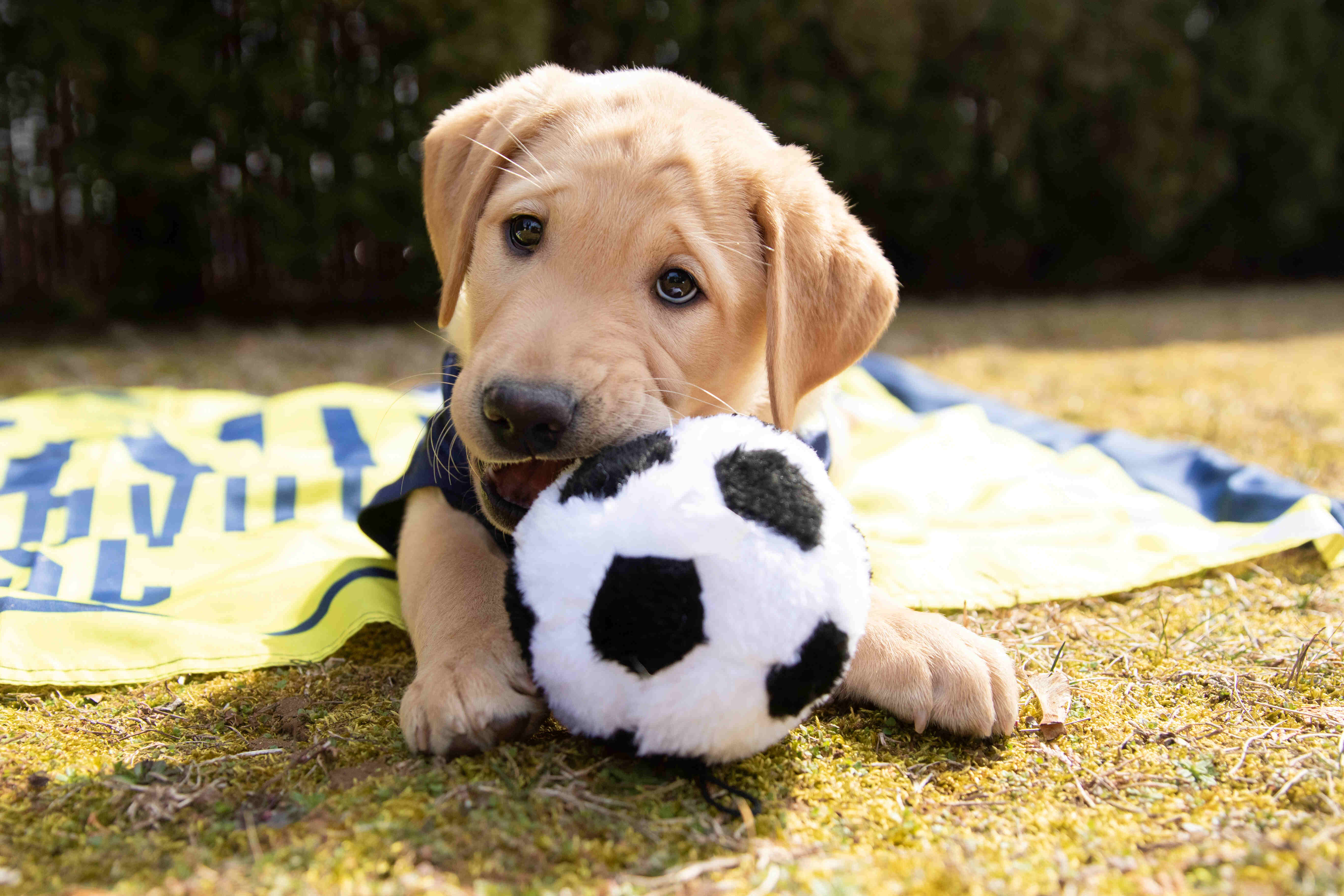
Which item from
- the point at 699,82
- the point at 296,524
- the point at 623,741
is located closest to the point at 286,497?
the point at 296,524

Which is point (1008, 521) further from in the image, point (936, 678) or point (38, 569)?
point (38, 569)

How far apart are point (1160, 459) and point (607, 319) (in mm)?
3269

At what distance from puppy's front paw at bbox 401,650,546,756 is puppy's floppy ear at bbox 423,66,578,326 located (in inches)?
46.0

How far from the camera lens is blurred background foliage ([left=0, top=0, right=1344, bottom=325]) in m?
7.46

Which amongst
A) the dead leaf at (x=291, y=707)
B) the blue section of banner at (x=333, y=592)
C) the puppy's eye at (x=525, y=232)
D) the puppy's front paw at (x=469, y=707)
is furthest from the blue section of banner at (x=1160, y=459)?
the dead leaf at (x=291, y=707)

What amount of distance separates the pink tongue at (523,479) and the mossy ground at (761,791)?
0.52 metres

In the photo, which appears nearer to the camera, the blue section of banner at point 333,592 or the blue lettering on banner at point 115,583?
the blue section of banner at point 333,592

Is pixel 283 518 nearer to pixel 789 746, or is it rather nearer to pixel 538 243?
pixel 538 243

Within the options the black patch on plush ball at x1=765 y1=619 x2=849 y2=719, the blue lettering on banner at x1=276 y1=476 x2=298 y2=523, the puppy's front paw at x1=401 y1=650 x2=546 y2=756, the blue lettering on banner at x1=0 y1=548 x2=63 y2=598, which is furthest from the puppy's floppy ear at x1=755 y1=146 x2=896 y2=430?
the blue lettering on banner at x1=0 y1=548 x2=63 y2=598

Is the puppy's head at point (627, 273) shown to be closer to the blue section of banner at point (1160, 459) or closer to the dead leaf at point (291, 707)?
the dead leaf at point (291, 707)

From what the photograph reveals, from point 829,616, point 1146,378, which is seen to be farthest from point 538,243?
point 1146,378

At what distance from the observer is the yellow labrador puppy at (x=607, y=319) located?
2047 millimetres

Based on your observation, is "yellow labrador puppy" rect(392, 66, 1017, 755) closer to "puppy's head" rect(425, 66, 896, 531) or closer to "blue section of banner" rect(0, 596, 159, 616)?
"puppy's head" rect(425, 66, 896, 531)

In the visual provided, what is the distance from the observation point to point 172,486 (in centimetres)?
369
